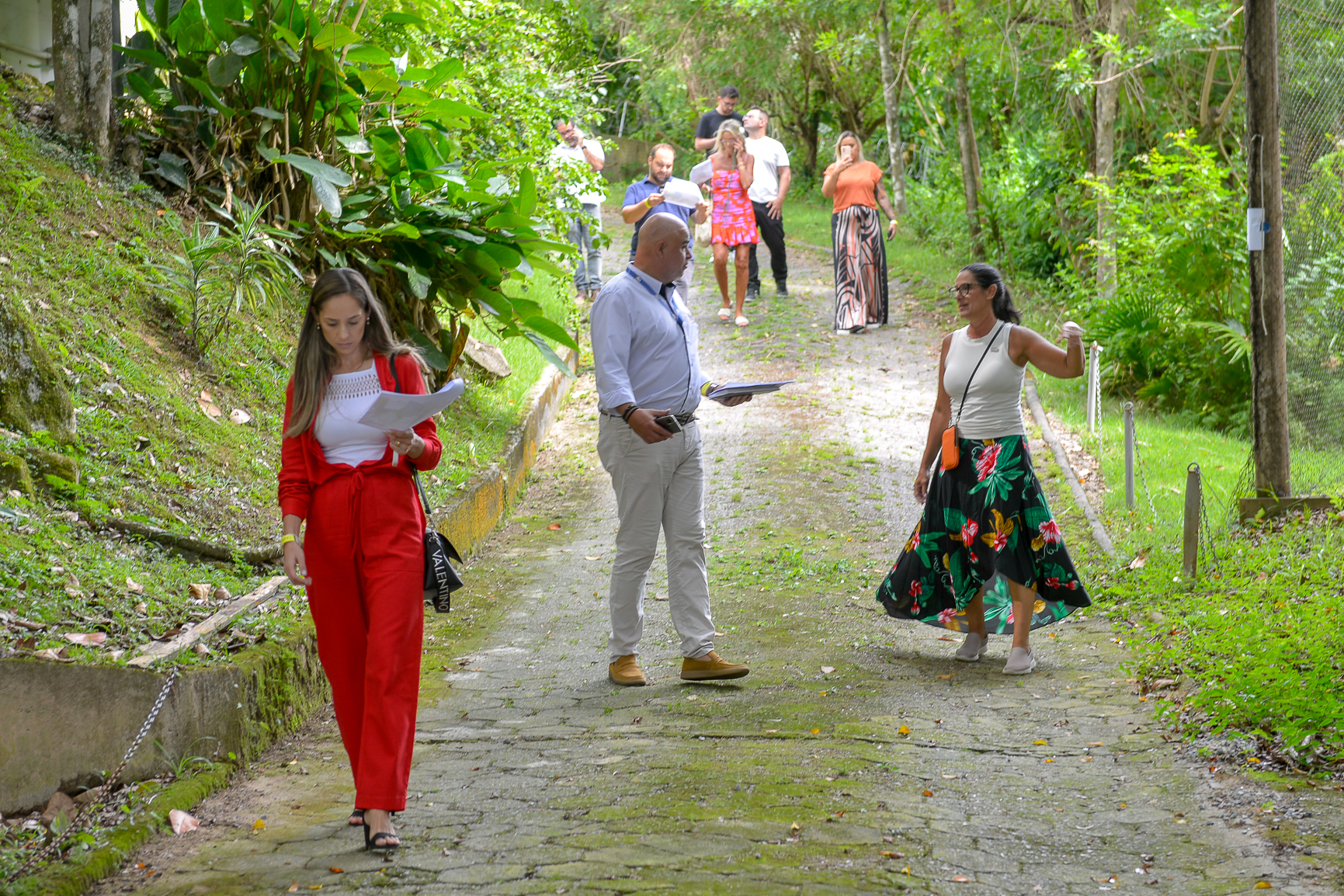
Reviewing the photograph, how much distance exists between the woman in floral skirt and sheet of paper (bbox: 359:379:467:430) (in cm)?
290

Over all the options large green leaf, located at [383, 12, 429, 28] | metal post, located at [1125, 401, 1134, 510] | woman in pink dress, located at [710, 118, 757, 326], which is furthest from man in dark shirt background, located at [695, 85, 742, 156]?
metal post, located at [1125, 401, 1134, 510]

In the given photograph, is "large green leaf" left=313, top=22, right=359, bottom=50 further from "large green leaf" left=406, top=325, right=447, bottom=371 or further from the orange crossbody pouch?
the orange crossbody pouch

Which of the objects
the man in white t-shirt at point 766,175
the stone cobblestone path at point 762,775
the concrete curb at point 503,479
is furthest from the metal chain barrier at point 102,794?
the man in white t-shirt at point 766,175

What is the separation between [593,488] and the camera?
33.3 feet

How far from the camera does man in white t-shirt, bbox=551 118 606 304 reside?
11.5 metres

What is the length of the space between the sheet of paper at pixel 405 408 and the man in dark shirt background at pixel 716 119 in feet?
35.6

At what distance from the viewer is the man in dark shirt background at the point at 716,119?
1498 centimetres

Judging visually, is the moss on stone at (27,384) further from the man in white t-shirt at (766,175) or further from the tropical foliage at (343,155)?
the man in white t-shirt at (766,175)

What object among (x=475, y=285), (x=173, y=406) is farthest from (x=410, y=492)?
(x=475, y=285)

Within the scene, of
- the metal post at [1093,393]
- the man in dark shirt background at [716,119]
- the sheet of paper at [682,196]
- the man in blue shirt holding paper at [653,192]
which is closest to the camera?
the metal post at [1093,393]

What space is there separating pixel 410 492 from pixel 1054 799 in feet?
7.97

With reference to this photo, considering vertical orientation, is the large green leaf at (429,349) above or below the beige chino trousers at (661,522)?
above

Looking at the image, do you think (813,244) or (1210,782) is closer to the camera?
(1210,782)

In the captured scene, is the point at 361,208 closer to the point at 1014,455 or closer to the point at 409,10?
the point at 409,10
